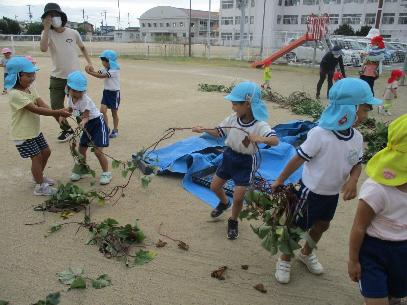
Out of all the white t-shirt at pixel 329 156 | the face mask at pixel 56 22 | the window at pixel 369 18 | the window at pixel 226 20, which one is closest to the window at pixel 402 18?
the window at pixel 369 18

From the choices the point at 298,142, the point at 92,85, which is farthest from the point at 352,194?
the point at 92,85

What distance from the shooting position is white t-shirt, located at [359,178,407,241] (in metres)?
1.92

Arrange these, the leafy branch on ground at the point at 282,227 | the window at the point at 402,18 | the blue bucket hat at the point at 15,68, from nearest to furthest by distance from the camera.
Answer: the leafy branch on ground at the point at 282,227 < the blue bucket hat at the point at 15,68 < the window at the point at 402,18

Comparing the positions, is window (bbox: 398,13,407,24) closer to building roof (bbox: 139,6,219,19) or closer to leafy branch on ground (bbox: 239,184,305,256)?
building roof (bbox: 139,6,219,19)

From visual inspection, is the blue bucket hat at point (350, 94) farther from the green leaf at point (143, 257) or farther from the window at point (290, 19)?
the window at point (290, 19)

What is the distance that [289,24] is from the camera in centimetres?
5312

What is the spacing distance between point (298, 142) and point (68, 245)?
4310 mm

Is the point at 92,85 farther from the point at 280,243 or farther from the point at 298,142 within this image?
the point at 280,243

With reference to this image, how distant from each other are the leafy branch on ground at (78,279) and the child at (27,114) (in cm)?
168

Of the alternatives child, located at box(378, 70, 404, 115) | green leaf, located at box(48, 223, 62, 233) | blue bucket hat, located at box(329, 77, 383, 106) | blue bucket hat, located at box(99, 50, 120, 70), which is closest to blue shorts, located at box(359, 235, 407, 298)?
blue bucket hat, located at box(329, 77, 383, 106)

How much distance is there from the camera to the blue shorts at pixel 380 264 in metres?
2.03

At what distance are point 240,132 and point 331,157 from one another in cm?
93

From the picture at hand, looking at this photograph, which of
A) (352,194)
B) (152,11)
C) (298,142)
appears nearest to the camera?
(352,194)

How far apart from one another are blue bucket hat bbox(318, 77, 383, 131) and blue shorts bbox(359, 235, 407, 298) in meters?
0.78
